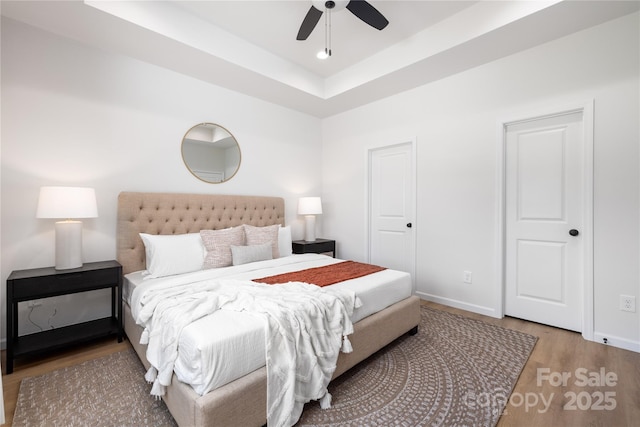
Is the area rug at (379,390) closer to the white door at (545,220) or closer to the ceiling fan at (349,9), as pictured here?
the white door at (545,220)

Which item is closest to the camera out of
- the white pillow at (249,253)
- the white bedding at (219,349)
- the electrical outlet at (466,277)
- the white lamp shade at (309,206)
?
the white bedding at (219,349)

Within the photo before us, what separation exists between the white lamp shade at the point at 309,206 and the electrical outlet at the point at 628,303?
10.6 feet

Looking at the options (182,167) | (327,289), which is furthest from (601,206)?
(182,167)

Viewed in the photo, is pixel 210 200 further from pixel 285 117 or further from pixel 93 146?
pixel 285 117

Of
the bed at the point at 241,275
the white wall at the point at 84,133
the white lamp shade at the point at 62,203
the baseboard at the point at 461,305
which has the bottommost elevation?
the baseboard at the point at 461,305

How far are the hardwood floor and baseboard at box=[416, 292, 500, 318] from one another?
0.45 m

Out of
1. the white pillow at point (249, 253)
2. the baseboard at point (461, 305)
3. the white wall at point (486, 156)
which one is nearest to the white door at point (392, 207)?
the white wall at point (486, 156)

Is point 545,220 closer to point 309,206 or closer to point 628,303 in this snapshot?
point 628,303

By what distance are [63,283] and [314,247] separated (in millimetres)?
2705

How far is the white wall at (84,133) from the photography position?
2361mm

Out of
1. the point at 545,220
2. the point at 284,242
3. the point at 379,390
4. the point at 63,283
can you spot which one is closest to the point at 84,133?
the point at 63,283

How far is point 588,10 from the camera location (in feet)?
7.36

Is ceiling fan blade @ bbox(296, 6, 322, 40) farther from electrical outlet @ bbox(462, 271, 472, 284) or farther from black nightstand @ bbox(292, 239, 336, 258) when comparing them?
electrical outlet @ bbox(462, 271, 472, 284)

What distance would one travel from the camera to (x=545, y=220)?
9.18 feet
